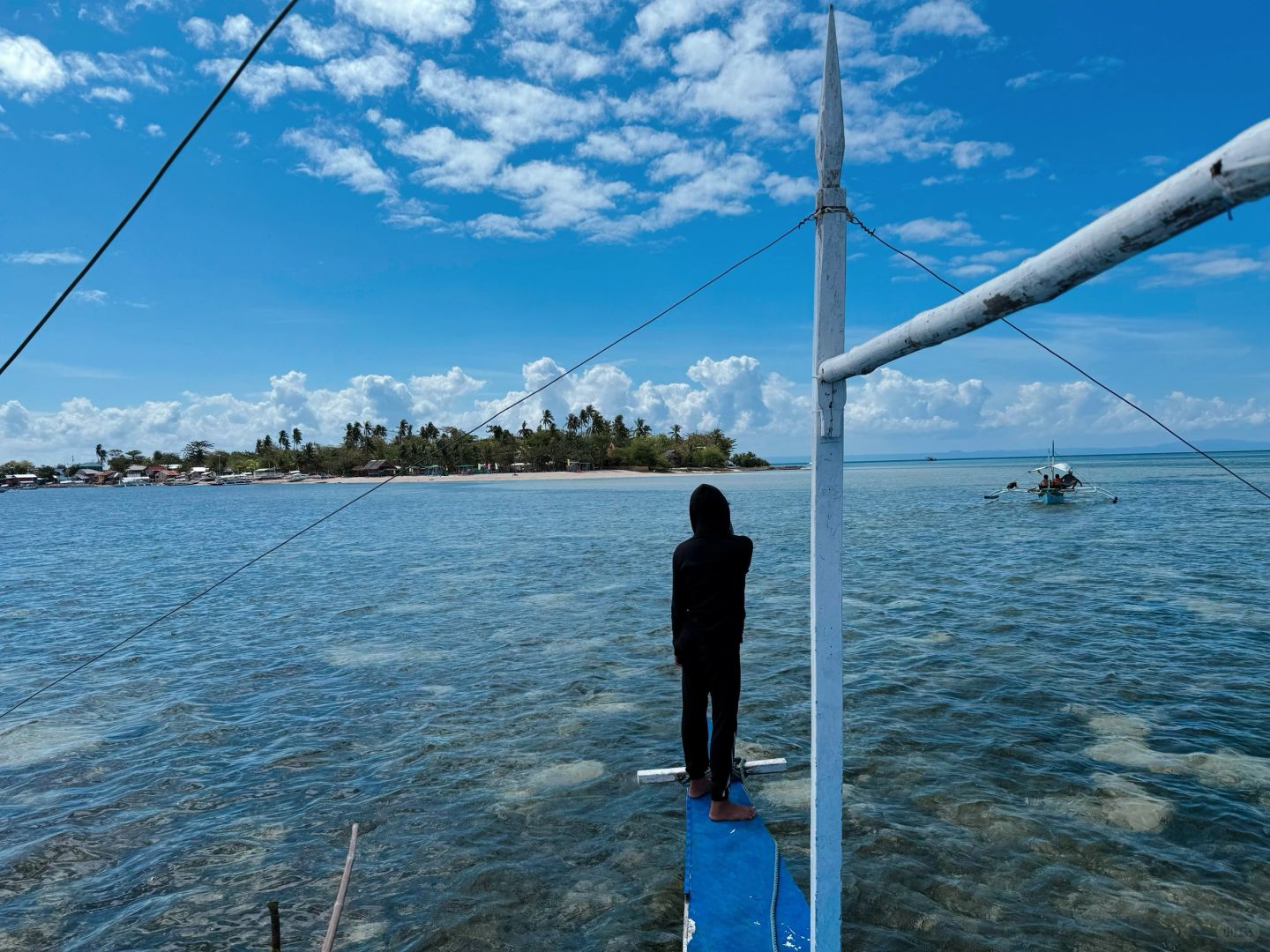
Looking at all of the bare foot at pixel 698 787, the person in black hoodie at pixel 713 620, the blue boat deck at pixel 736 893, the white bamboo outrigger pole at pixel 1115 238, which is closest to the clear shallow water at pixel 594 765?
the blue boat deck at pixel 736 893

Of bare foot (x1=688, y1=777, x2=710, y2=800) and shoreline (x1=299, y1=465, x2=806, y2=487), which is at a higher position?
bare foot (x1=688, y1=777, x2=710, y2=800)

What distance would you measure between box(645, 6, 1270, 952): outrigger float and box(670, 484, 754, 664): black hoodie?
1.65 meters

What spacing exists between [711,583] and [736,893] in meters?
2.28

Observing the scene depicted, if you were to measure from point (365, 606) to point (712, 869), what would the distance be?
1743cm

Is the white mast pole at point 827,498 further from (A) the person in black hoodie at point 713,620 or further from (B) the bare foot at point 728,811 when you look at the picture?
(B) the bare foot at point 728,811

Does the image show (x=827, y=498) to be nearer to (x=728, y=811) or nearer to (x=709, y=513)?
(x=709, y=513)

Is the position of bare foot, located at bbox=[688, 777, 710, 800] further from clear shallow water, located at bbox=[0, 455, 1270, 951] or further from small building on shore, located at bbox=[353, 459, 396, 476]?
small building on shore, located at bbox=[353, 459, 396, 476]

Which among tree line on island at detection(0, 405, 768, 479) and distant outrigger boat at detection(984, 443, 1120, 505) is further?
tree line on island at detection(0, 405, 768, 479)

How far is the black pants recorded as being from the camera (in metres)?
5.93

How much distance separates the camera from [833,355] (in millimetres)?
4082

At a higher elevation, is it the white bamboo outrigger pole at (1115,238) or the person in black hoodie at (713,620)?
the white bamboo outrigger pole at (1115,238)

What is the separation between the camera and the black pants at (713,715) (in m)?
5.93

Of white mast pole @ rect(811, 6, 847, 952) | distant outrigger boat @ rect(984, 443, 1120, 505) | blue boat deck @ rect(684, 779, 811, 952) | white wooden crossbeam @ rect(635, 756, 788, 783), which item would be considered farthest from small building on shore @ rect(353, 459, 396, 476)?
white mast pole @ rect(811, 6, 847, 952)

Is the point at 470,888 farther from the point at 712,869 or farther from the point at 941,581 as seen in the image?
the point at 941,581
